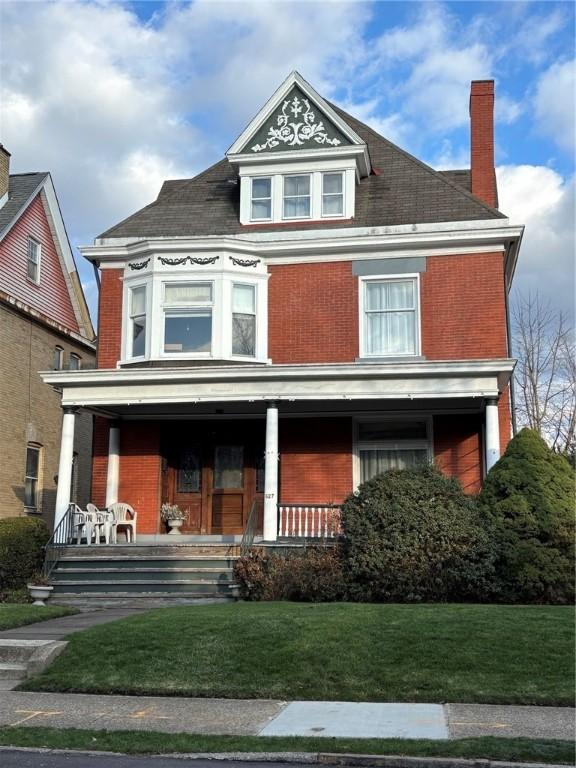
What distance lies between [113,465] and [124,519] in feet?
4.24

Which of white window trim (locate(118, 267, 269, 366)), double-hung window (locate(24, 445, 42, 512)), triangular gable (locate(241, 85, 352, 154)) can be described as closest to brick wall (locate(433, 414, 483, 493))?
white window trim (locate(118, 267, 269, 366))

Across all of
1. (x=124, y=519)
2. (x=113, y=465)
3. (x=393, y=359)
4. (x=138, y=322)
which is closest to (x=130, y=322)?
(x=138, y=322)

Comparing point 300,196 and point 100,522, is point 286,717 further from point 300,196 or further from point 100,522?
point 300,196

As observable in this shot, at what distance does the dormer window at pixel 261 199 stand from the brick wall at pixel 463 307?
4.11m

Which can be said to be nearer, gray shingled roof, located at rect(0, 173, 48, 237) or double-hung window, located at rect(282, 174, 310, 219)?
double-hung window, located at rect(282, 174, 310, 219)

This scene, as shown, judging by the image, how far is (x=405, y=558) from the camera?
13.3 metres

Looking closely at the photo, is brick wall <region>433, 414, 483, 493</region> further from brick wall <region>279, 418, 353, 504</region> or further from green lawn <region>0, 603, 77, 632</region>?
green lawn <region>0, 603, 77, 632</region>

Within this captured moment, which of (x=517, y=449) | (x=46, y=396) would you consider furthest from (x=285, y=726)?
(x=46, y=396)

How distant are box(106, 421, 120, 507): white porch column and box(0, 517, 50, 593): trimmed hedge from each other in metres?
2.04

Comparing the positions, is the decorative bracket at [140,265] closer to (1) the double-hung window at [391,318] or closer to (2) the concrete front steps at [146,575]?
(1) the double-hung window at [391,318]

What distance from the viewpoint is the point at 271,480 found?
17.0 meters

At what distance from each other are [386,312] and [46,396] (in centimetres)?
1179

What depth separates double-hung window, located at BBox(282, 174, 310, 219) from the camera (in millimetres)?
20422

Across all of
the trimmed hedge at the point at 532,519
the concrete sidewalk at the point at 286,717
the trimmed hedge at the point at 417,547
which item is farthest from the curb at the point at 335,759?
the trimmed hedge at the point at 532,519
